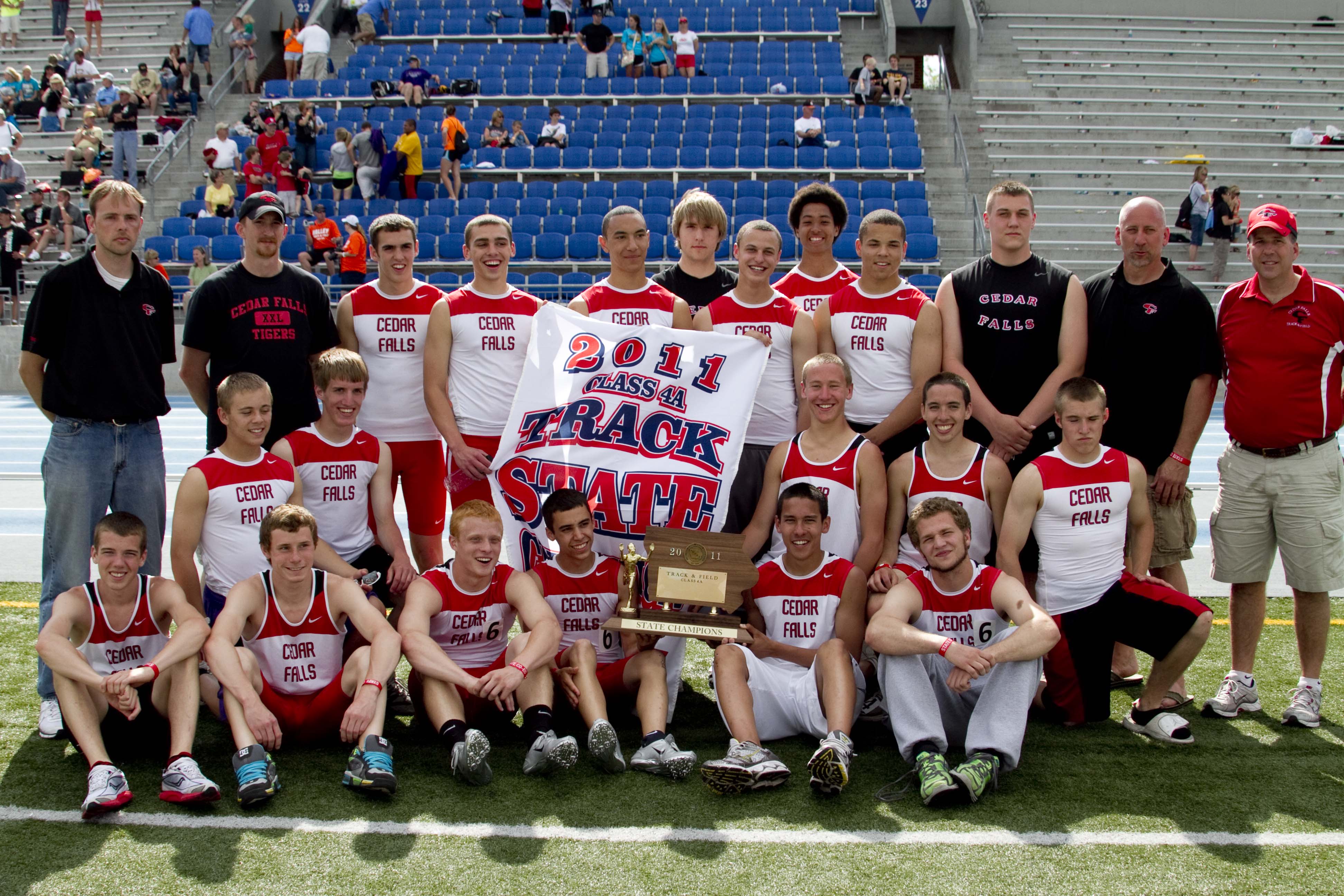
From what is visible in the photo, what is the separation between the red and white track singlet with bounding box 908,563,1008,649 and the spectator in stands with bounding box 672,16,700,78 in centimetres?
1950

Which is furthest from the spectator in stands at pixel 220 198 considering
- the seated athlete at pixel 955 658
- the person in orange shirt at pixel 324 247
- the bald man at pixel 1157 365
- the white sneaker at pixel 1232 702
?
the white sneaker at pixel 1232 702

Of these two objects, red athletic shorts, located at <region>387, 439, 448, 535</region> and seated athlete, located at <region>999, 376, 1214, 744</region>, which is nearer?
seated athlete, located at <region>999, 376, 1214, 744</region>

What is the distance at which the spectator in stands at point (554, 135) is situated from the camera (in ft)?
66.3

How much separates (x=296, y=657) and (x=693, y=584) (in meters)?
1.56

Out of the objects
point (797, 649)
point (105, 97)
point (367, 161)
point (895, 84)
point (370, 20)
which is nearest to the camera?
point (797, 649)

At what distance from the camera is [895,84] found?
21.1 metres

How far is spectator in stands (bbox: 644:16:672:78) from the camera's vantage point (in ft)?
73.2

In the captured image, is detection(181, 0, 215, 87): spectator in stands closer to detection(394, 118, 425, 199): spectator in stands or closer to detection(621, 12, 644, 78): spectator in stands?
detection(394, 118, 425, 199): spectator in stands

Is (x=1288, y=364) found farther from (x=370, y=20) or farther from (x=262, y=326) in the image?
(x=370, y=20)

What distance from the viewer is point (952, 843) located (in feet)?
11.9

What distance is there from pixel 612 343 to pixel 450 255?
514 inches

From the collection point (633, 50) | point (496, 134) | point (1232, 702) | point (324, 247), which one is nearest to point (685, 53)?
point (633, 50)

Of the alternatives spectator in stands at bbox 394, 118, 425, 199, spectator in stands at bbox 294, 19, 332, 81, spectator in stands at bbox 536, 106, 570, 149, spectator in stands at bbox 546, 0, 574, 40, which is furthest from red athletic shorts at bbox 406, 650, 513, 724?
spectator in stands at bbox 546, 0, 574, 40

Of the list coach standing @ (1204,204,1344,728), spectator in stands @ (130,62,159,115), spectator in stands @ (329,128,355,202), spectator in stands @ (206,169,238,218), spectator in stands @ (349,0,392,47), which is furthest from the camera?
spectator in stands @ (349,0,392,47)
